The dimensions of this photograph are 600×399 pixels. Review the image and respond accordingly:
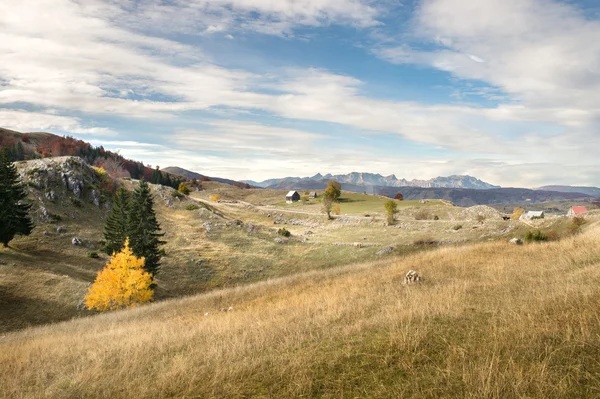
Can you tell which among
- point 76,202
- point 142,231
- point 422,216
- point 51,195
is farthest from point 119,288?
point 422,216

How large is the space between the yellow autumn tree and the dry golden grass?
74.1ft

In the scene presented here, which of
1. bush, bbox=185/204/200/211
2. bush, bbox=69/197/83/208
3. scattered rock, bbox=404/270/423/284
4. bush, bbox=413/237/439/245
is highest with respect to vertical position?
bush, bbox=69/197/83/208

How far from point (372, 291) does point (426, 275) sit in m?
3.62

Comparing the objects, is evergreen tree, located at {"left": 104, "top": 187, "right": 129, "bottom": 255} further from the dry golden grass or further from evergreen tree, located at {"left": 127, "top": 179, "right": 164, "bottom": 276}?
the dry golden grass

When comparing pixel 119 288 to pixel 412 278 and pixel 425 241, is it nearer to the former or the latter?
pixel 412 278

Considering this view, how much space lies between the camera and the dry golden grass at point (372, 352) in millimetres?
5153

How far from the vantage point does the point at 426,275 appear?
48.0 ft

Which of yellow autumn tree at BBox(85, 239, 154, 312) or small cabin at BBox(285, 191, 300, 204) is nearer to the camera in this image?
yellow autumn tree at BBox(85, 239, 154, 312)

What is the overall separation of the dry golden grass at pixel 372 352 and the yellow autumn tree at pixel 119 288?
22600mm

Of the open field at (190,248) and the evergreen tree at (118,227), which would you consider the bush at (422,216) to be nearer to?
the open field at (190,248)

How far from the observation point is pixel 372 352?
638cm

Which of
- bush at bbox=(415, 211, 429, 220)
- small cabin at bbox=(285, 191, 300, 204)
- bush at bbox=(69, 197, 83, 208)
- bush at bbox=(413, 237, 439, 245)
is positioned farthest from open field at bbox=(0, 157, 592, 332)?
small cabin at bbox=(285, 191, 300, 204)

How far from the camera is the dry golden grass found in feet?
16.9

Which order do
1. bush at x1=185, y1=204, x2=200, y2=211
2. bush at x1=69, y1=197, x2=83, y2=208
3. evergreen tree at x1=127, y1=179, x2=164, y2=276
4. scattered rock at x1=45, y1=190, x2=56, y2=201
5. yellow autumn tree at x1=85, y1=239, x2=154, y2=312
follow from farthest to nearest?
1. bush at x1=185, y1=204, x2=200, y2=211
2. bush at x1=69, y1=197, x2=83, y2=208
3. scattered rock at x1=45, y1=190, x2=56, y2=201
4. evergreen tree at x1=127, y1=179, x2=164, y2=276
5. yellow autumn tree at x1=85, y1=239, x2=154, y2=312
